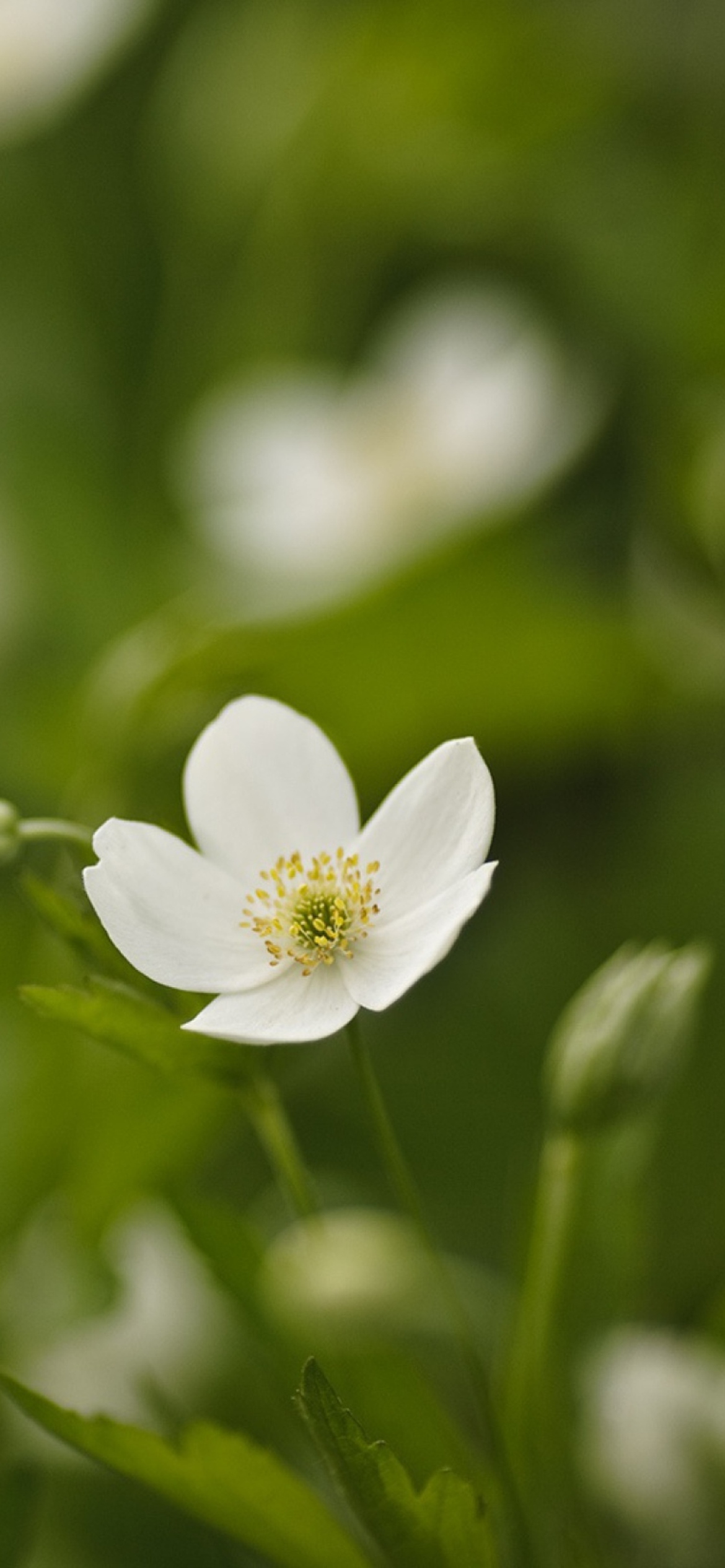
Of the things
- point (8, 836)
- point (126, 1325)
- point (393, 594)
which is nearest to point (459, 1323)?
point (8, 836)

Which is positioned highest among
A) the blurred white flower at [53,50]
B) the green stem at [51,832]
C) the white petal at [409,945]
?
the blurred white flower at [53,50]

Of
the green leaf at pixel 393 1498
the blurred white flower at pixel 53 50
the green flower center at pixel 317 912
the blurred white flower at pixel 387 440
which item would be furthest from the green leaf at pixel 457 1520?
the blurred white flower at pixel 53 50

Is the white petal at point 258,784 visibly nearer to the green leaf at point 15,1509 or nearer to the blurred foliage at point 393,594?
the blurred foliage at point 393,594

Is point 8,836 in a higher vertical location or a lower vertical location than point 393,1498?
higher

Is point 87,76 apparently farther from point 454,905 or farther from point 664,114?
point 454,905

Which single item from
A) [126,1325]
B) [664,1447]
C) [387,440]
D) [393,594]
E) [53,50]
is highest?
[53,50]

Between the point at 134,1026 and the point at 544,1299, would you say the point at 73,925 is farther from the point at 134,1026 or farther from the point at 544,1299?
the point at 544,1299

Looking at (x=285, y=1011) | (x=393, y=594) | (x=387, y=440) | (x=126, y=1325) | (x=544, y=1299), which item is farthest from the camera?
(x=387, y=440)

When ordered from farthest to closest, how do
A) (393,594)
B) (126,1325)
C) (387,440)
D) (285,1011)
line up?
1. (387,440)
2. (393,594)
3. (126,1325)
4. (285,1011)

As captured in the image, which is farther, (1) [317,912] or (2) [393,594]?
(2) [393,594]
